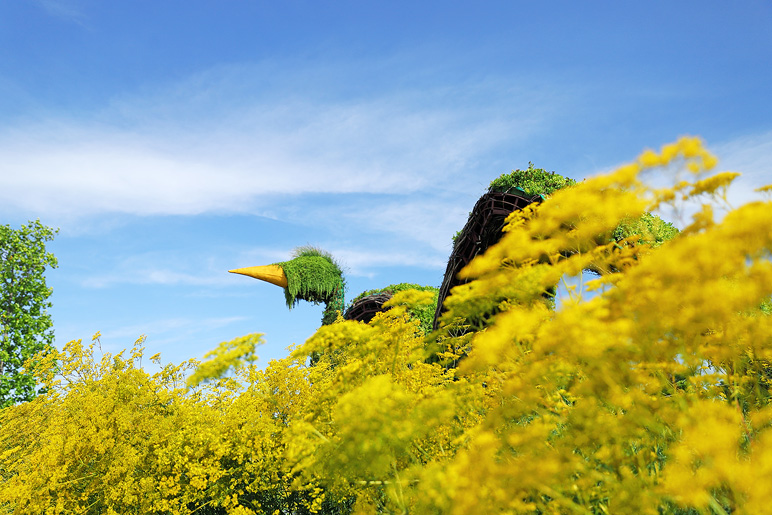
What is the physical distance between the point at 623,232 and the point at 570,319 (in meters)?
5.42

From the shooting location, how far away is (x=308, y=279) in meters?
15.8

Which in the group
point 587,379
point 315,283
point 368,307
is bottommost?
point 587,379

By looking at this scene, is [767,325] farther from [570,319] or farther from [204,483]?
[204,483]

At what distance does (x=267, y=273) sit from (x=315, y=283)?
4.96ft

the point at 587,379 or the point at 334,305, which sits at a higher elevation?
the point at 334,305

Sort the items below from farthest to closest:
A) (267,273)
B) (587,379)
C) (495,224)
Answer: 1. (267,273)
2. (495,224)
3. (587,379)

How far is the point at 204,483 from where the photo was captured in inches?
231

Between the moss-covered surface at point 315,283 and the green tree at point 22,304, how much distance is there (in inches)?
276

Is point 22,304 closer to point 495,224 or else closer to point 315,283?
point 315,283

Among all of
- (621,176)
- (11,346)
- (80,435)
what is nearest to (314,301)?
(11,346)

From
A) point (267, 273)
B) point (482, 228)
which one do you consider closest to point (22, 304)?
point (267, 273)

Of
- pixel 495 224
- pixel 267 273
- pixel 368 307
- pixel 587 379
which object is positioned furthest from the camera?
pixel 267 273

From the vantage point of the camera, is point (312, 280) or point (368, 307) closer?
point (368, 307)

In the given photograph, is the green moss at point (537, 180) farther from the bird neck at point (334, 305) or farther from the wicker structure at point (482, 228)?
the bird neck at point (334, 305)
